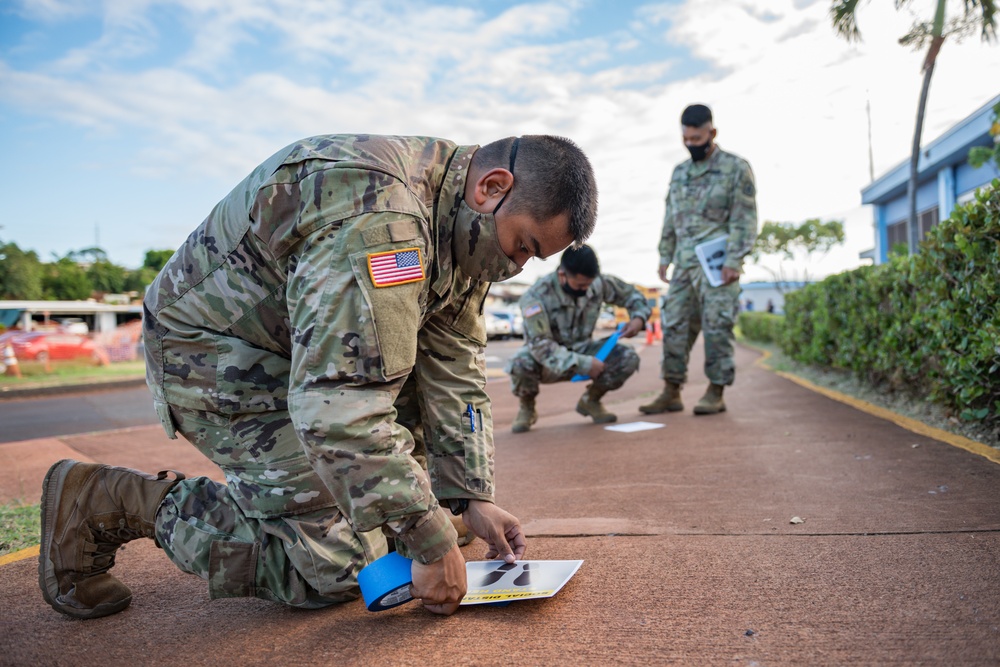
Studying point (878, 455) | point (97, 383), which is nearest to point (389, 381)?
point (878, 455)

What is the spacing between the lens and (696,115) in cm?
523

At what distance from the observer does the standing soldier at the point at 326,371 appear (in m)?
1.58

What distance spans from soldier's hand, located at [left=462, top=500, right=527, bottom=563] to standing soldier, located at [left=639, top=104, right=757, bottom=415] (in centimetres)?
342

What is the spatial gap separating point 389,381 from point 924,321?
375 cm

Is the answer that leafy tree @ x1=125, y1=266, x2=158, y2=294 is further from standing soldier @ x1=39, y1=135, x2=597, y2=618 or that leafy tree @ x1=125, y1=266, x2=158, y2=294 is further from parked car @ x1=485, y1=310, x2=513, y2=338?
standing soldier @ x1=39, y1=135, x2=597, y2=618

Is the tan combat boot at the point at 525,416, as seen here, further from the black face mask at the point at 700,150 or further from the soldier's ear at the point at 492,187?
the soldier's ear at the point at 492,187

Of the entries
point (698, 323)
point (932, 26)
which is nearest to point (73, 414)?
point (698, 323)

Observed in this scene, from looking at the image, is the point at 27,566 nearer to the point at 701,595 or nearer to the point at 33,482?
the point at 33,482

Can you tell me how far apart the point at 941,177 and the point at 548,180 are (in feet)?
60.1

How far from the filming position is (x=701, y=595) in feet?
6.29

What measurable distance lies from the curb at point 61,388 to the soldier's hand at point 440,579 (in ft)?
34.9

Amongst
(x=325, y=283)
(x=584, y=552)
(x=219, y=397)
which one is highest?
(x=325, y=283)

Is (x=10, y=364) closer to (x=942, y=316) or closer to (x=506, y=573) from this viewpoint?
(x=506, y=573)

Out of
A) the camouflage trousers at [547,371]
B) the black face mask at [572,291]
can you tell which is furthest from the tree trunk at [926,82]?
the black face mask at [572,291]
